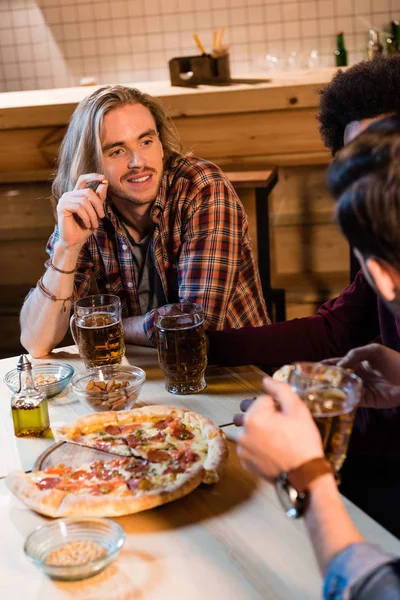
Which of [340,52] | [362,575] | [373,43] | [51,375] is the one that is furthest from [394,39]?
[362,575]

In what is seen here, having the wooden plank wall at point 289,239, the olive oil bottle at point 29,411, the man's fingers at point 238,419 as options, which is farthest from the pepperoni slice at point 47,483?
the wooden plank wall at point 289,239

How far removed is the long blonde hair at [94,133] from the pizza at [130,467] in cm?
101

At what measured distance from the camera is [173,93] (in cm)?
349

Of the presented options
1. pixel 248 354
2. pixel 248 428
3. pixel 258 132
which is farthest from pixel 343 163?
pixel 258 132

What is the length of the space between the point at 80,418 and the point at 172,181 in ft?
3.21

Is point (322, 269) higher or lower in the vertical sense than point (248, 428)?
lower

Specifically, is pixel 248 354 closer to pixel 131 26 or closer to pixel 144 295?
pixel 144 295

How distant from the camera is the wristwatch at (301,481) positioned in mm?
980

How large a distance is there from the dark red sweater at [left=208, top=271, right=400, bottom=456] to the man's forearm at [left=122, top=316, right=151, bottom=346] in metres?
0.23

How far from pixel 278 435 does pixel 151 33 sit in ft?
14.3

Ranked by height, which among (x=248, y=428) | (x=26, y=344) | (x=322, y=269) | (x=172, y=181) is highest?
(x=172, y=181)

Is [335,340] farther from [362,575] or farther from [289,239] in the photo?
[289,239]

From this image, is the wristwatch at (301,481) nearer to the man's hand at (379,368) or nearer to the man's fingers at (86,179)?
the man's hand at (379,368)

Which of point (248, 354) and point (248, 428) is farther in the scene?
point (248, 354)
